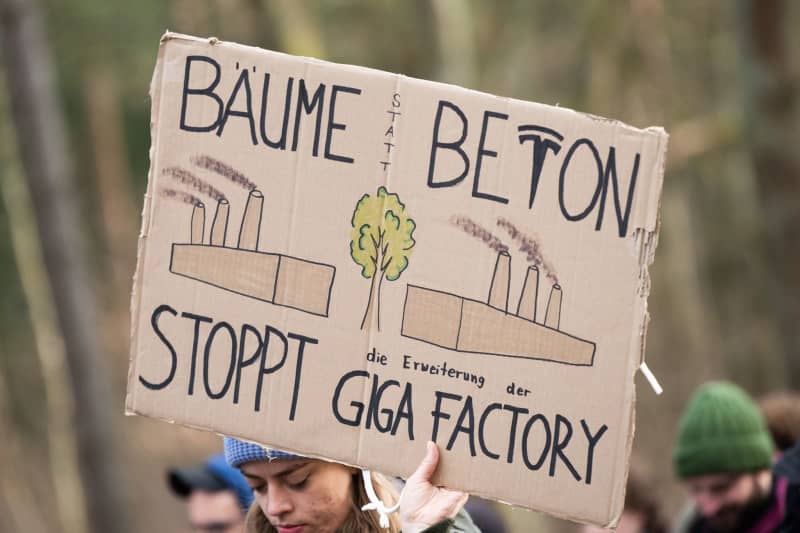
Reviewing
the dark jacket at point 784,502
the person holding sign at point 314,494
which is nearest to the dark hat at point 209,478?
the dark jacket at point 784,502

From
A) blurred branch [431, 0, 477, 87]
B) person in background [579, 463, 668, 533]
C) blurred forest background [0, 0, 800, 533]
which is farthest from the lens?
blurred branch [431, 0, 477, 87]

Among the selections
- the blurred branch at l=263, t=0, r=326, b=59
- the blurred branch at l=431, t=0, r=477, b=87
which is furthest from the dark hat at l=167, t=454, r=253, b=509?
the blurred branch at l=263, t=0, r=326, b=59

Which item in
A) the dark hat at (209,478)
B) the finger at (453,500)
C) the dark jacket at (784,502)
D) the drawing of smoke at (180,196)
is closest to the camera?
the finger at (453,500)

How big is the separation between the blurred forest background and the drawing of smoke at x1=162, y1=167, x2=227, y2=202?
655cm

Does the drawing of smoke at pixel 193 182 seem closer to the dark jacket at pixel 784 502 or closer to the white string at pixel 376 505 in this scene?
the white string at pixel 376 505

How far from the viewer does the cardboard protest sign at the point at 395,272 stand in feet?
9.70

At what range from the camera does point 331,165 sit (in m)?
3.10

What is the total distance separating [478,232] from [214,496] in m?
2.63

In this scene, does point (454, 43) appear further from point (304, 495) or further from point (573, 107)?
point (304, 495)

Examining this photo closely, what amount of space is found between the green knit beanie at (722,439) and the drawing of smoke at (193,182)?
247 centimetres

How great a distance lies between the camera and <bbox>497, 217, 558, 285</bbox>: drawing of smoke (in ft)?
9.79

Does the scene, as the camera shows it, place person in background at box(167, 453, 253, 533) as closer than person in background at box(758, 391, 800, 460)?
Yes

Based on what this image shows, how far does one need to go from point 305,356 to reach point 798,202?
7.54 metres

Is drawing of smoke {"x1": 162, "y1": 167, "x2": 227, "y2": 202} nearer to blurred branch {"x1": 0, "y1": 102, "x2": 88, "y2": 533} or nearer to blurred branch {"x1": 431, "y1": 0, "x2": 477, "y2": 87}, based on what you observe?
blurred branch {"x1": 431, "y1": 0, "x2": 477, "y2": 87}
